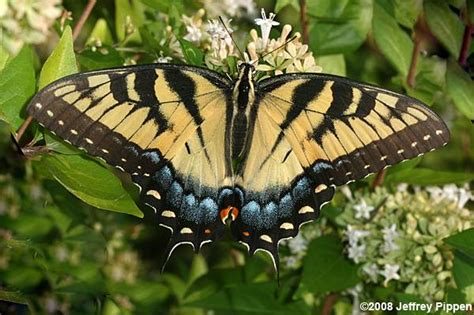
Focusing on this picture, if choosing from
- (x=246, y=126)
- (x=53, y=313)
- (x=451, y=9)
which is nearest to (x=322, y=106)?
(x=246, y=126)

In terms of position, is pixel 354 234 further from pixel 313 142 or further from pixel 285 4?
pixel 285 4

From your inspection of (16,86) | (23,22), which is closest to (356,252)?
(16,86)

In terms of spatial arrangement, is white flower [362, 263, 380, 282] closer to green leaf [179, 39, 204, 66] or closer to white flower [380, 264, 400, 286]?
white flower [380, 264, 400, 286]

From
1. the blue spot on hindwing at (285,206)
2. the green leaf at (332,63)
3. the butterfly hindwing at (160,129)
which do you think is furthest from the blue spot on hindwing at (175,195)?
the green leaf at (332,63)

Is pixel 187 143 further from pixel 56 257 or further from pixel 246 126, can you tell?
pixel 56 257

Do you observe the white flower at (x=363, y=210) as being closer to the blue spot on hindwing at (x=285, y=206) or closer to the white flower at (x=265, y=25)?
the blue spot on hindwing at (x=285, y=206)

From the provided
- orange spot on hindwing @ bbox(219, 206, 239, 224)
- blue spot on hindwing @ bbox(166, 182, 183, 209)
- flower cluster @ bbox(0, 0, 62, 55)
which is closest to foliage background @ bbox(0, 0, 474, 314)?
blue spot on hindwing @ bbox(166, 182, 183, 209)
